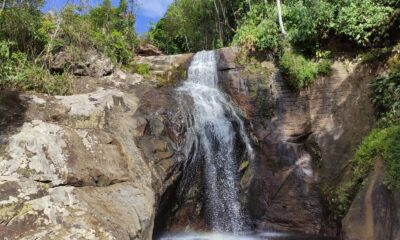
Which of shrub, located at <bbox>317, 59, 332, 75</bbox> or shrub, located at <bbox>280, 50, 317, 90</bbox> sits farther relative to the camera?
shrub, located at <bbox>280, 50, 317, 90</bbox>

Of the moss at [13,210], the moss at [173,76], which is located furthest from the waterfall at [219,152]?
the moss at [13,210]

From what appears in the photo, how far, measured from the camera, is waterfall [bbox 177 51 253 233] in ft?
34.0

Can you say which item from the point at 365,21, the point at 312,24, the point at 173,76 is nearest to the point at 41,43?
the point at 173,76

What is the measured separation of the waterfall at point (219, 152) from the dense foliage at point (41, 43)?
3865 millimetres

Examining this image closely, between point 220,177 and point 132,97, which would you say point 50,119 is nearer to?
point 132,97

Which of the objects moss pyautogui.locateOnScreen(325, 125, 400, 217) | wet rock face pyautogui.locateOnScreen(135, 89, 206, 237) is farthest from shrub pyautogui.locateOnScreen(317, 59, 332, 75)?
wet rock face pyautogui.locateOnScreen(135, 89, 206, 237)

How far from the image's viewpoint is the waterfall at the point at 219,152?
34.0 feet

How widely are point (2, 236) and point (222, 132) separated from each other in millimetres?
7119

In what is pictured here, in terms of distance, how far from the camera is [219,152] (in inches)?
428

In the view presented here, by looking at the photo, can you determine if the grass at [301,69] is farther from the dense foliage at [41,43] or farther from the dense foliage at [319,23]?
the dense foliage at [41,43]

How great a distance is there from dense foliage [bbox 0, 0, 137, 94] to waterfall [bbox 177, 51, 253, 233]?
3865 millimetres

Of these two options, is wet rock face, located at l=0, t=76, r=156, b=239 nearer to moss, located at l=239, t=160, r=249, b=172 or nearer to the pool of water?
the pool of water

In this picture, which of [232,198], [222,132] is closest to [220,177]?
[232,198]

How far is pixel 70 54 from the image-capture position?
1269 centimetres
